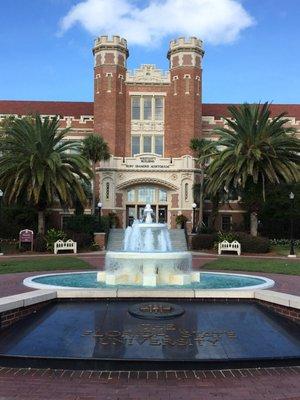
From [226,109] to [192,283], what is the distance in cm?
4127

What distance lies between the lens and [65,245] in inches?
1208

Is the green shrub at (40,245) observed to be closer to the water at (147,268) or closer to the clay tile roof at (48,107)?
the water at (147,268)

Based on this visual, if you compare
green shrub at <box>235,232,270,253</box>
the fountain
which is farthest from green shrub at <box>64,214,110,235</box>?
the fountain

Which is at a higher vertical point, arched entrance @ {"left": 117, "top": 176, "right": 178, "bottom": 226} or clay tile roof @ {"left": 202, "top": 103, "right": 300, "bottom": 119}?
clay tile roof @ {"left": 202, "top": 103, "right": 300, "bottom": 119}

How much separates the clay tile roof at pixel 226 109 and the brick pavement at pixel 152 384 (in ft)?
151

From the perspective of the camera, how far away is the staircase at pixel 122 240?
34.0 metres

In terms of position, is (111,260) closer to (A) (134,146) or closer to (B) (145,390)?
(B) (145,390)

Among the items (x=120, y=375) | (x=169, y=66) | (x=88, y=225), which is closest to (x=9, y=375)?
(x=120, y=375)

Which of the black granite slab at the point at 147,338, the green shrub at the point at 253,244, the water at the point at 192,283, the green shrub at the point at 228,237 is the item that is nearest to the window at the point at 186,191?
the green shrub at the point at 228,237

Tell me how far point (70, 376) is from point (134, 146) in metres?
40.9

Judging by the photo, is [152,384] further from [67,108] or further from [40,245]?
[67,108]

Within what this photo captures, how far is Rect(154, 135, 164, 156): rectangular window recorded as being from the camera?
46.1 metres

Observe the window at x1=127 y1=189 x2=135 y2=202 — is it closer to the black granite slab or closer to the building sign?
the building sign

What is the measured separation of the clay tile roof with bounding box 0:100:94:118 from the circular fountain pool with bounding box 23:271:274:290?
120ft
